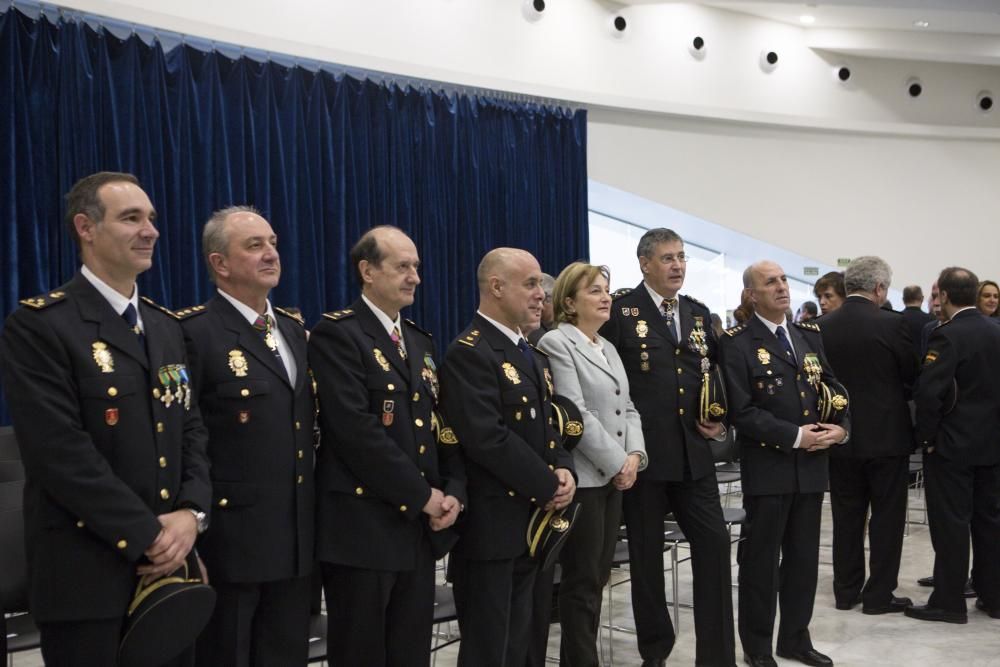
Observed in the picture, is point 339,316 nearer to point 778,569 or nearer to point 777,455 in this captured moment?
point 777,455

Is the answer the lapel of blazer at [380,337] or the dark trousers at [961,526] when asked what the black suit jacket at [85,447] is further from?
the dark trousers at [961,526]

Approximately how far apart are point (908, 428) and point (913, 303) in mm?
2902

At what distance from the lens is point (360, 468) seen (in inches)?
116

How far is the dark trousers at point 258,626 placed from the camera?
107 inches

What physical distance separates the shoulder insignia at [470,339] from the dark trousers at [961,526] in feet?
9.72

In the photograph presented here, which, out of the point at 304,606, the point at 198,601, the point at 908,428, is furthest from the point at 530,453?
the point at 908,428

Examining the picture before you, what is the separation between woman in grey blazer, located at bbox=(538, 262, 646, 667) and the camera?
379cm

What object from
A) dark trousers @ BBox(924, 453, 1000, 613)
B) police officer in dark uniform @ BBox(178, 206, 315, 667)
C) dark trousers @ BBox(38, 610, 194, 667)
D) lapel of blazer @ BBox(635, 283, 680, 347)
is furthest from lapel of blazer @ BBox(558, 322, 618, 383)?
dark trousers @ BBox(924, 453, 1000, 613)

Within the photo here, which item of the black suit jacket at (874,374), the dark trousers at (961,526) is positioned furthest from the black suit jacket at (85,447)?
the dark trousers at (961,526)

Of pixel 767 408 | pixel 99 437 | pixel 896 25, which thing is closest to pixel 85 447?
pixel 99 437

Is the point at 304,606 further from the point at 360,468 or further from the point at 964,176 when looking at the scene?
the point at 964,176

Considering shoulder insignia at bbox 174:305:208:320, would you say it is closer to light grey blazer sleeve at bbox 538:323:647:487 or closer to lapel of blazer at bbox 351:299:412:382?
lapel of blazer at bbox 351:299:412:382

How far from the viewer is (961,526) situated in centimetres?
506

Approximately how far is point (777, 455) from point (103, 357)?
2.84 m
